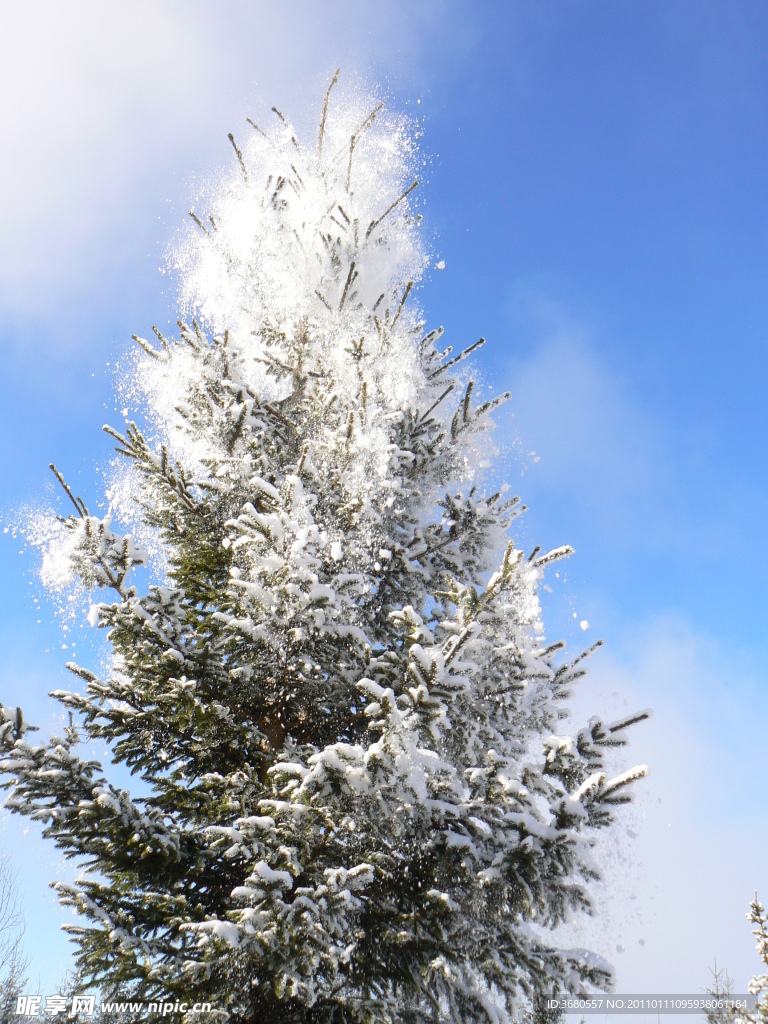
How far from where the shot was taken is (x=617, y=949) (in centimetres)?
483

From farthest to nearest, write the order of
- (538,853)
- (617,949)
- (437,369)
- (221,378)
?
(437,369)
(221,378)
(617,949)
(538,853)

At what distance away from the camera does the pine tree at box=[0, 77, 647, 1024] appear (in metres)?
4.14

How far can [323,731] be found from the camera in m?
6.22

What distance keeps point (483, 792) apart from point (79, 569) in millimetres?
4267

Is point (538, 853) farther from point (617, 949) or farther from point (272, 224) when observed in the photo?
point (272, 224)

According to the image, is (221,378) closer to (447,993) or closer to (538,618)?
(538,618)

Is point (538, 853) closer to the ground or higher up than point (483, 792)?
closer to the ground

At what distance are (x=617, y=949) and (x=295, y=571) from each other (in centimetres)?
415

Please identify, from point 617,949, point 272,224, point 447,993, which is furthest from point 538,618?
point 272,224

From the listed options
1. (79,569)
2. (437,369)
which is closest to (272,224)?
(437,369)

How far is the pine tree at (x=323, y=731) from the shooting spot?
4.14 metres

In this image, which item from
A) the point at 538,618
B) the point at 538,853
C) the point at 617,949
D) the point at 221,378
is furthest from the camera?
the point at 221,378

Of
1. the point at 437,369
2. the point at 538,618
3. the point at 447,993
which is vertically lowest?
the point at 447,993

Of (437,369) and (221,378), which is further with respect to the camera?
(437,369)
